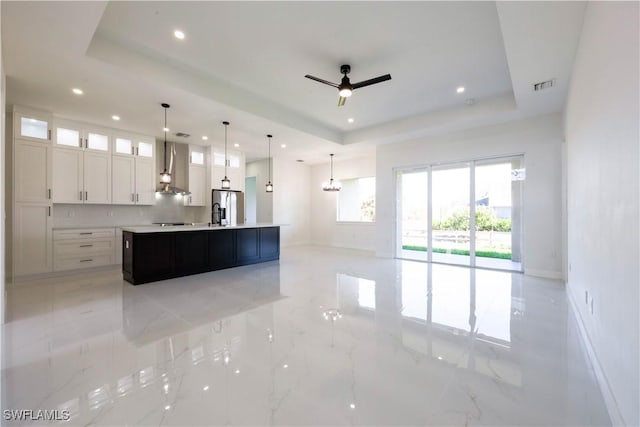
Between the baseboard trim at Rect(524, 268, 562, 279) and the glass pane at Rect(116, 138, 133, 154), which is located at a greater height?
the glass pane at Rect(116, 138, 133, 154)

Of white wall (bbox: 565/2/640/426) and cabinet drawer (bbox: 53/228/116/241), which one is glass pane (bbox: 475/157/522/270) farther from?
cabinet drawer (bbox: 53/228/116/241)

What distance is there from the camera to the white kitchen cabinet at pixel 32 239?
4.68 m

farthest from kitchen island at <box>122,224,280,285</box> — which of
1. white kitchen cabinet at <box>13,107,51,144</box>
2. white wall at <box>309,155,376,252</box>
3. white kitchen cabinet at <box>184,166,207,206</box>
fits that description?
white wall at <box>309,155,376,252</box>

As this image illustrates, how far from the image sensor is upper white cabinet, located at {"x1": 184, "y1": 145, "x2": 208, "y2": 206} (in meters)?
7.22

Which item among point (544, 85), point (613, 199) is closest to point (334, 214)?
point (544, 85)

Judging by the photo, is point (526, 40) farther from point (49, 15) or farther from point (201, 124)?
point (201, 124)

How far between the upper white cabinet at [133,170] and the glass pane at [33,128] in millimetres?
1099

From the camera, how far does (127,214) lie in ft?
21.2

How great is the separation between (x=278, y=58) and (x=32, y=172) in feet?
16.3

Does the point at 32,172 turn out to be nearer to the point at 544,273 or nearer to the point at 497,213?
the point at 497,213

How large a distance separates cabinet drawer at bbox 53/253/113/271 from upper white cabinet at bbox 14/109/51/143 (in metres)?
2.26

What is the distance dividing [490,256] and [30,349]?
7.28 m

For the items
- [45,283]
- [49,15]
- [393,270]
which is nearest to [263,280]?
[393,270]

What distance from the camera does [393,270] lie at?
5785 millimetres
